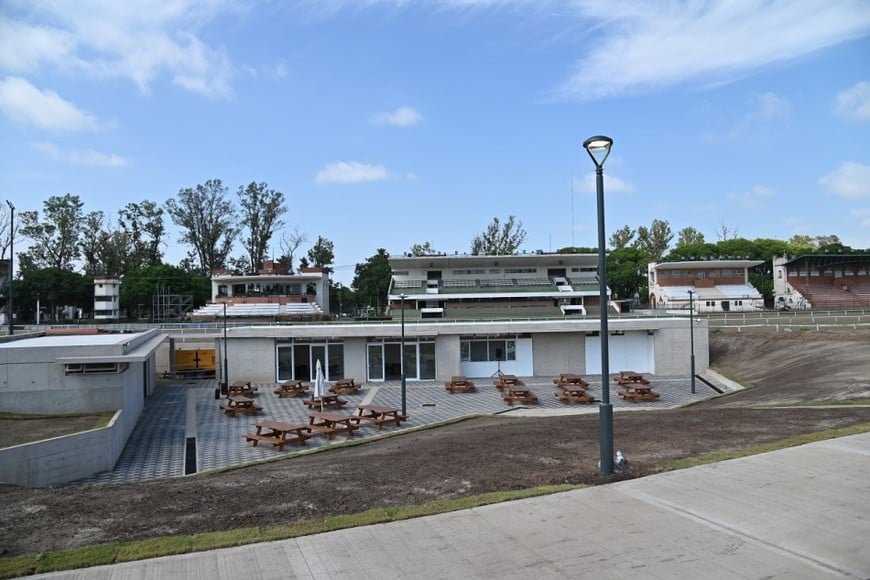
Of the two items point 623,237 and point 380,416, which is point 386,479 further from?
point 623,237

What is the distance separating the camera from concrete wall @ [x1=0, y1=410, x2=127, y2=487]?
12.5 metres

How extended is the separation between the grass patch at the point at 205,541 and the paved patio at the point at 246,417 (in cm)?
844

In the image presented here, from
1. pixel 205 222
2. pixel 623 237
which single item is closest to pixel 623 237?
pixel 623 237

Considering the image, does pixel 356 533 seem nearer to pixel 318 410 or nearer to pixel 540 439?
pixel 540 439

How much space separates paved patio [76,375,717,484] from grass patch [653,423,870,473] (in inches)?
408

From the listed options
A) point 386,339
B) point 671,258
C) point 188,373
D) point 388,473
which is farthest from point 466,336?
point 671,258

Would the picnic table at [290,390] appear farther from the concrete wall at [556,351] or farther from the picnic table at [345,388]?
the concrete wall at [556,351]

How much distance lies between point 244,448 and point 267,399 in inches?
406

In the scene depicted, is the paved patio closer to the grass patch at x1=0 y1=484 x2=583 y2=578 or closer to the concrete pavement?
the grass patch at x1=0 y1=484 x2=583 y2=578

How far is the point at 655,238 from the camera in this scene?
99.8 m

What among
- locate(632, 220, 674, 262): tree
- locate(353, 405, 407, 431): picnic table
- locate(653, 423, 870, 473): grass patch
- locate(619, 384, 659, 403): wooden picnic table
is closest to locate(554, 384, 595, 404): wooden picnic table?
locate(619, 384, 659, 403): wooden picnic table

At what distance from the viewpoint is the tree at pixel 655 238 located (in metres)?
99.0

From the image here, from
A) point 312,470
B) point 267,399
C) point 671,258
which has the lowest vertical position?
point 267,399

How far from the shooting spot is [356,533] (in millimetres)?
6793
